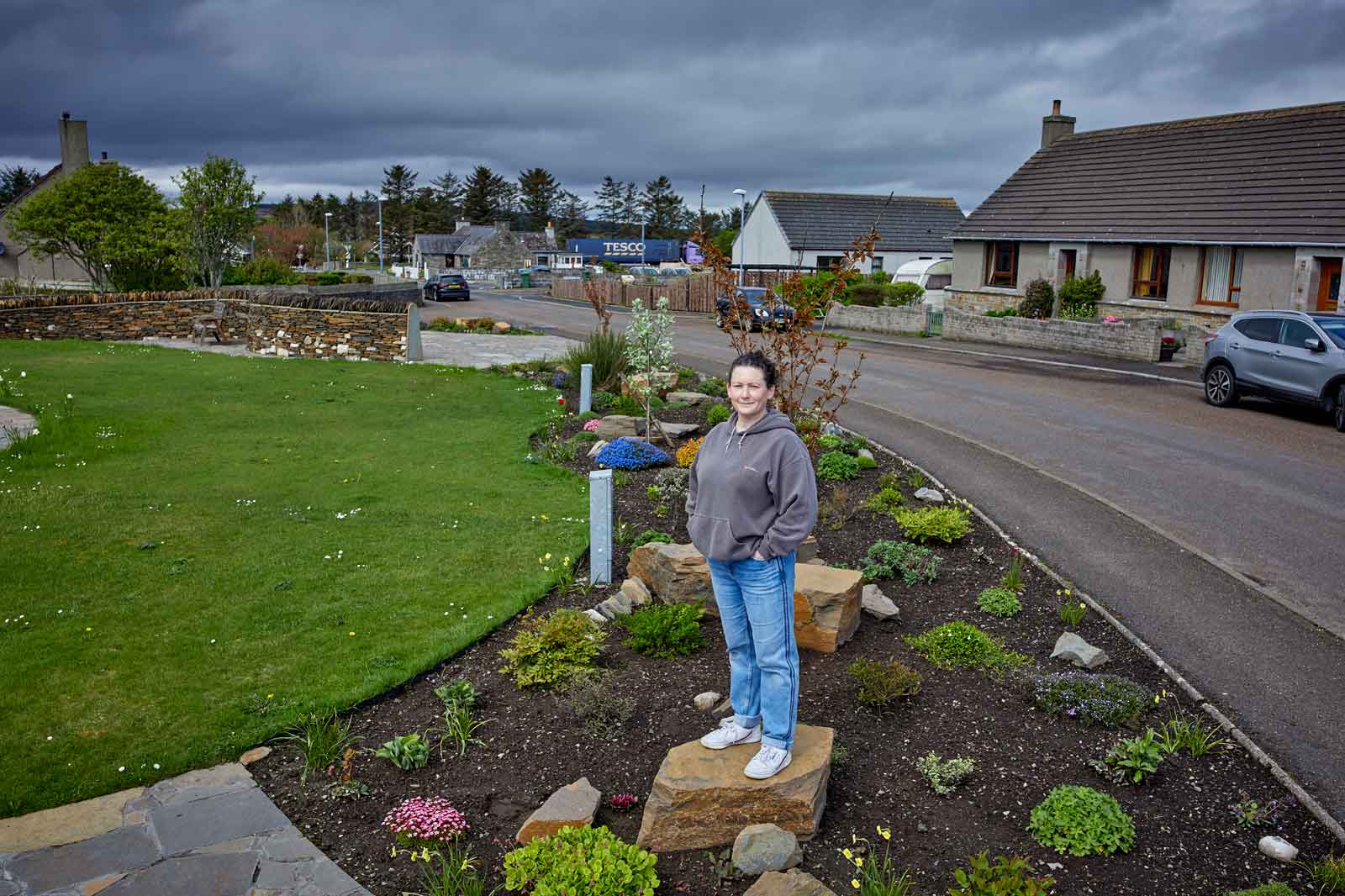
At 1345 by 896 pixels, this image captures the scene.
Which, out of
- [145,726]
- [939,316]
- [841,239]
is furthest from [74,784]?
[841,239]

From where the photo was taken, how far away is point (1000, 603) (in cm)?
786

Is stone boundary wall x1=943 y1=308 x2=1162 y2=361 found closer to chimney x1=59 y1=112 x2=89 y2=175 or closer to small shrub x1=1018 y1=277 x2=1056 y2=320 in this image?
small shrub x1=1018 y1=277 x2=1056 y2=320

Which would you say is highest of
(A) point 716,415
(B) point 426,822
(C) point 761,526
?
(C) point 761,526

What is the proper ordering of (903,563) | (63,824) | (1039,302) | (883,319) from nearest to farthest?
1. (63,824)
2. (903,563)
3. (1039,302)
4. (883,319)

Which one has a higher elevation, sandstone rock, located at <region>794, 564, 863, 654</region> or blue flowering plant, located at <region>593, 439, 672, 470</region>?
blue flowering plant, located at <region>593, 439, 672, 470</region>

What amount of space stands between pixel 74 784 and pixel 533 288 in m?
72.0

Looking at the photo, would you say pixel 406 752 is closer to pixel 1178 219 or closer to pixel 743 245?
pixel 1178 219

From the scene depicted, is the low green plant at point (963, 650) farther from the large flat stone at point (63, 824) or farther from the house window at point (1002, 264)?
the house window at point (1002, 264)

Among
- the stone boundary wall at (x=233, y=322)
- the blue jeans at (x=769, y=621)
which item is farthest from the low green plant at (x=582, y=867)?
the stone boundary wall at (x=233, y=322)

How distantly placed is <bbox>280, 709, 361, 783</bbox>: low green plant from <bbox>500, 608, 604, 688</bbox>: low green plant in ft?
3.75

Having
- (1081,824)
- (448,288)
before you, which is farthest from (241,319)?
(448,288)

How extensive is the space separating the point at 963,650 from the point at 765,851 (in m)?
2.75

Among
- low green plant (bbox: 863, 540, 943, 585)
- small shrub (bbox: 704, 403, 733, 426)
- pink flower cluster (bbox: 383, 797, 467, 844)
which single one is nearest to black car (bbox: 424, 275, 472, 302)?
small shrub (bbox: 704, 403, 733, 426)

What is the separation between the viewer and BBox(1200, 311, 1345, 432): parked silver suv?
A: 16.1 m
